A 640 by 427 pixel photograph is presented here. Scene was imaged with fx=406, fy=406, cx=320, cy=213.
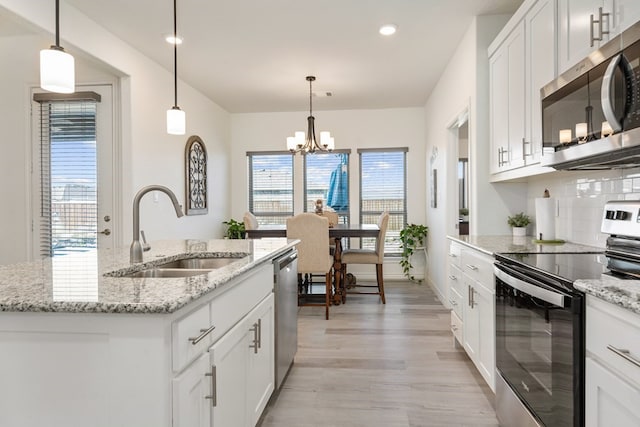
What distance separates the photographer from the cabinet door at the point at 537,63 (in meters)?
2.16

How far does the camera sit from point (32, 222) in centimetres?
382

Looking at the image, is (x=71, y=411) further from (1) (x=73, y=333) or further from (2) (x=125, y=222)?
(2) (x=125, y=222)

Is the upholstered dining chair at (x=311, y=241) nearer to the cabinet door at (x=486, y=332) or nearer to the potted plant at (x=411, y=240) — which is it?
the cabinet door at (x=486, y=332)

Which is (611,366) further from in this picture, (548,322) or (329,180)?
(329,180)

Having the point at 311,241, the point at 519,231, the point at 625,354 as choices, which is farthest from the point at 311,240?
the point at 625,354

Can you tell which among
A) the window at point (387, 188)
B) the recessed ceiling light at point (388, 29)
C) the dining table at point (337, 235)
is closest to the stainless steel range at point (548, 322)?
the recessed ceiling light at point (388, 29)

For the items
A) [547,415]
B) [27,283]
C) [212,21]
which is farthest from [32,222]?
[547,415]

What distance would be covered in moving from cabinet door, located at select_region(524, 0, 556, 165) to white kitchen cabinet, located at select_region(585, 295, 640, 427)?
1366mm

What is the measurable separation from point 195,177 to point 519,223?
3.71m

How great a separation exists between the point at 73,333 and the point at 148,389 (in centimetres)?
25

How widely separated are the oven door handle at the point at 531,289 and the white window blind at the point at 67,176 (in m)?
3.58

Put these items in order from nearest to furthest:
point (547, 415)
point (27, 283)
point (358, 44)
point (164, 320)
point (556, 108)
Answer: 1. point (164, 320)
2. point (27, 283)
3. point (547, 415)
4. point (556, 108)
5. point (358, 44)

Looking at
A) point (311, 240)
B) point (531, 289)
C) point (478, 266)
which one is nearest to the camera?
point (531, 289)

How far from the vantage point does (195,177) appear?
5.07m
